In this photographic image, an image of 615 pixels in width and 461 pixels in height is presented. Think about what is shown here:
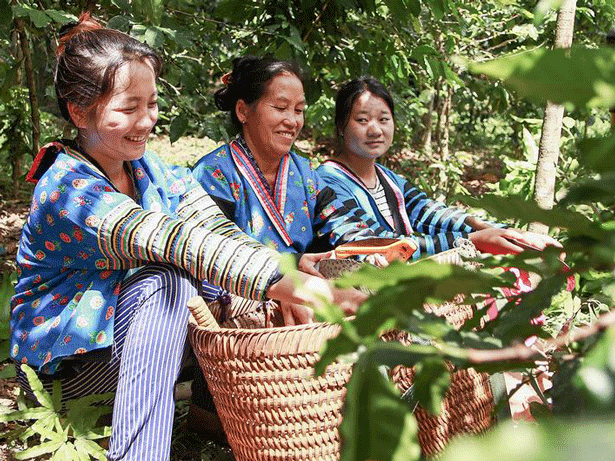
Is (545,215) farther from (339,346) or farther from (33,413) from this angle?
(33,413)

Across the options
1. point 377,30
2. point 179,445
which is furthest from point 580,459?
point 377,30

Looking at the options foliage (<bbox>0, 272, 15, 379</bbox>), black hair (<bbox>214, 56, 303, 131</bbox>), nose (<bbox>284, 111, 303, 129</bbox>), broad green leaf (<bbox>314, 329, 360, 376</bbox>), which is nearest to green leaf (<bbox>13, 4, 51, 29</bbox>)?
black hair (<bbox>214, 56, 303, 131</bbox>)

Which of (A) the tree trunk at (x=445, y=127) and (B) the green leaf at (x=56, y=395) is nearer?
(B) the green leaf at (x=56, y=395)

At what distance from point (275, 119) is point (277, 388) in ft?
4.01

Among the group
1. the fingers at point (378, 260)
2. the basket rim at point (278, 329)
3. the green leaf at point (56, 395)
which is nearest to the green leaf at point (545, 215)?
the basket rim at point (278, 329)

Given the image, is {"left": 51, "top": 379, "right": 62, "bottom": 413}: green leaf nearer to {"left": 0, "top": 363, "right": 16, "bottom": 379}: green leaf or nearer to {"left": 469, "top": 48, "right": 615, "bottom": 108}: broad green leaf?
{"left": 0, "top": 363, "right": 16, "bottom": 379}: green leaf

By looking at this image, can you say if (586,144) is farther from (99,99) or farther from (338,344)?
(99,99)

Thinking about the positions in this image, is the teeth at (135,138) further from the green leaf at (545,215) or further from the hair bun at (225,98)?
the green leaf at (545,215)

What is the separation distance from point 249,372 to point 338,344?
106cm

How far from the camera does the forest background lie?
50 centimetres

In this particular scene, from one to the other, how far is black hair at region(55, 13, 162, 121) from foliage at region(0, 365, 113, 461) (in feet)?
2.38

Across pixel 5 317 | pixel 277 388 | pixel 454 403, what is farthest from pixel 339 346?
pixel 5 317

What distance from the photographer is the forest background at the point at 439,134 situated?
501 mm

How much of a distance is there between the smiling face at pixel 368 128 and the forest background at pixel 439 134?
199mm
